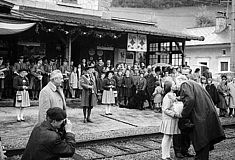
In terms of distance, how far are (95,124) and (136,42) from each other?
786cm

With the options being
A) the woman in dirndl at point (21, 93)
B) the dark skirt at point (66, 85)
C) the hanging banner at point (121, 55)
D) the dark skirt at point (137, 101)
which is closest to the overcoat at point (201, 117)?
the woman in dirndl at point (21, 93)

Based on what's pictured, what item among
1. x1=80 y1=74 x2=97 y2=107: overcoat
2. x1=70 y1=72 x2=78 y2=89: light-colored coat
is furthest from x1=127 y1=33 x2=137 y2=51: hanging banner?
x1=80 y1=74 x2=97 y2=107: overcoat

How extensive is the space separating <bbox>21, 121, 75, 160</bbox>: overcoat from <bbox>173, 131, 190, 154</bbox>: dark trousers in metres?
3.85

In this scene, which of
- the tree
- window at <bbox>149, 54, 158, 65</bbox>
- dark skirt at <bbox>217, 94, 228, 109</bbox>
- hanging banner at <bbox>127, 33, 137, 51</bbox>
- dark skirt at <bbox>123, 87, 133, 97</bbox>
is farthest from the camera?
the tree

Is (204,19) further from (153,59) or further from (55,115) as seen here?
(55,115)

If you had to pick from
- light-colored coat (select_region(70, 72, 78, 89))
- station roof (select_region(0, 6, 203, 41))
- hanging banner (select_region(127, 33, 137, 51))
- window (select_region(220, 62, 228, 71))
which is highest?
station roof (select_region(0, 6, 203, 41))

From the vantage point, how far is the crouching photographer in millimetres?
3512

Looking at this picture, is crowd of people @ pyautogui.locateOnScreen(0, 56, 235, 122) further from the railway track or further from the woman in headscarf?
the railway track

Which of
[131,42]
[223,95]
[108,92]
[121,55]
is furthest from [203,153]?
[121,55]

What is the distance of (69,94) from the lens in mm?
14750

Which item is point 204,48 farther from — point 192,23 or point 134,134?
point 192,23

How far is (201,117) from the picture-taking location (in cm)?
568

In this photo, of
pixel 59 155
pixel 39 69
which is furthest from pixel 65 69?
pixel 59 155

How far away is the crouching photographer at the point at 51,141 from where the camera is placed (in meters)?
3.51
